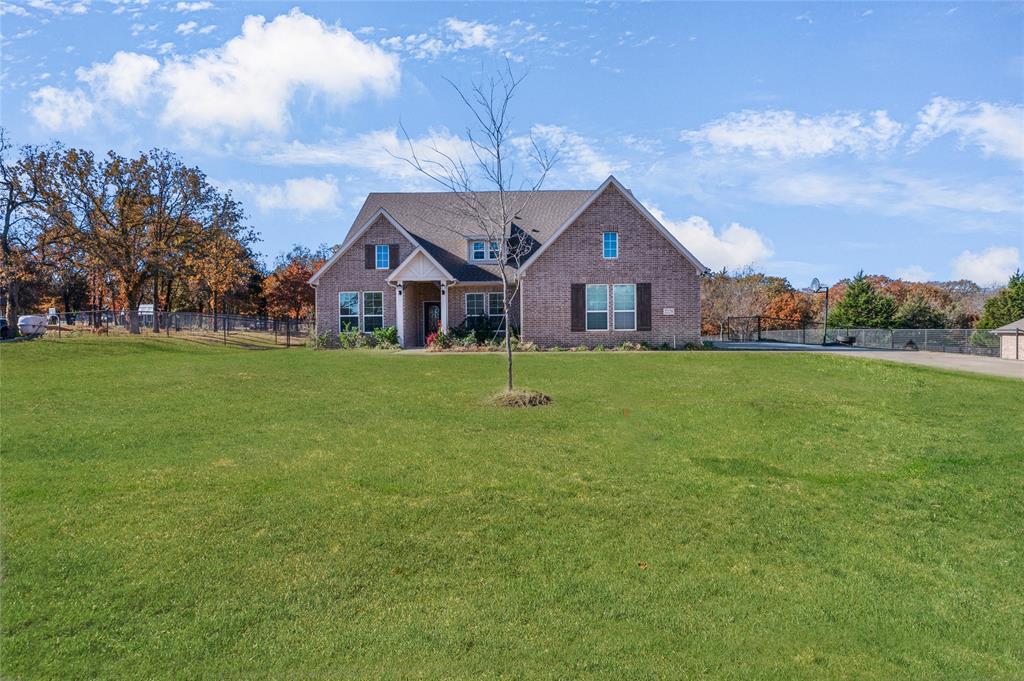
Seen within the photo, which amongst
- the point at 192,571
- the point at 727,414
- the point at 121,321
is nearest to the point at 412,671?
the point at 192,571

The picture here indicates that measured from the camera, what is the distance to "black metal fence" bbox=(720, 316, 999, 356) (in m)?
29.2

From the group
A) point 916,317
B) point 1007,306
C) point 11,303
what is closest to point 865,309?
point 916,317

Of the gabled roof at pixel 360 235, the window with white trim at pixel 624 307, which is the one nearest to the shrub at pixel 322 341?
the gabled roof at pixel 360 235

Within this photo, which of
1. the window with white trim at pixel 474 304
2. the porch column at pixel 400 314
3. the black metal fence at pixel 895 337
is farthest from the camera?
the black metal fence at pixel 895 337

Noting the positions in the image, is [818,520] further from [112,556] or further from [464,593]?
[112,556]

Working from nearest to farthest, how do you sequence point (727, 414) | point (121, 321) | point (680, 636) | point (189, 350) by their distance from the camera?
point (680, 636)
point (727, 414)
point (189, 350)
point (121, 321)

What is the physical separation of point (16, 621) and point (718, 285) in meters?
51.8

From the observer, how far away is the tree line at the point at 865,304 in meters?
36.0

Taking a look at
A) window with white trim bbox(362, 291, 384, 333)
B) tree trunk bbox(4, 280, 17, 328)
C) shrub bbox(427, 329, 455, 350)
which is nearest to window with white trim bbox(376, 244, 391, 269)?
window with white trim bbox(362, 291, 384, 333)

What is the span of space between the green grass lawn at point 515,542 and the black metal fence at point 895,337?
23.1 m

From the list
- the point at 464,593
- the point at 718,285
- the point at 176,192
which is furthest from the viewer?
the point at 718,285

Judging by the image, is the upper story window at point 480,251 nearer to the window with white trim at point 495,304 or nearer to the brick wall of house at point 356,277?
the window with white trim at point 495,304

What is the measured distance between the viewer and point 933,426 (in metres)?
9.50

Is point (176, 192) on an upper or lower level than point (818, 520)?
upper
